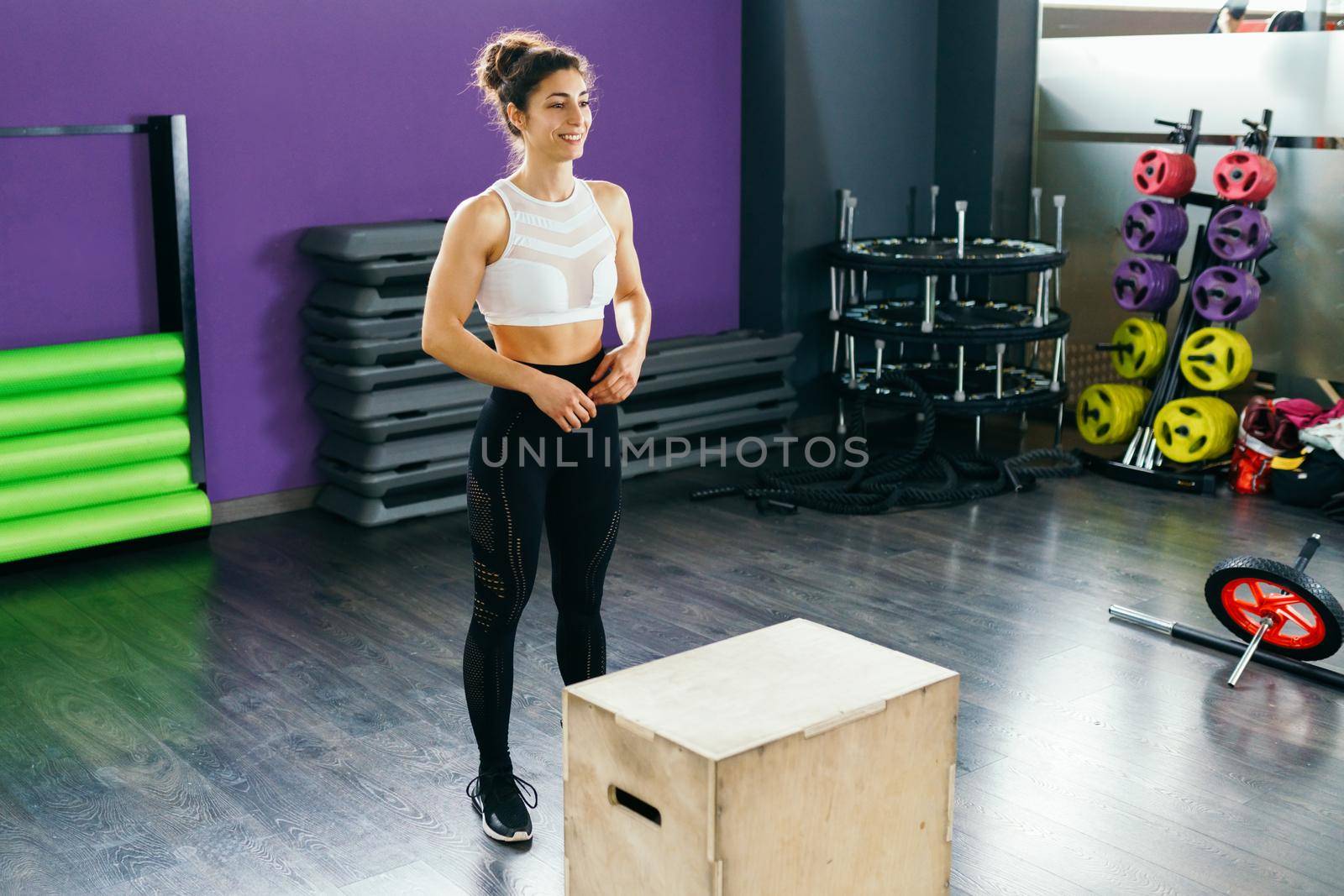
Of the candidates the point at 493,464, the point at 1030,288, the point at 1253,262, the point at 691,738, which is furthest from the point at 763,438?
the point at 691,738

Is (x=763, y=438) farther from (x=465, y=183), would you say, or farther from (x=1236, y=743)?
(x=1236, y=743)

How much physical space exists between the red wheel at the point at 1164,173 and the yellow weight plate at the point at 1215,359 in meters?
0.51

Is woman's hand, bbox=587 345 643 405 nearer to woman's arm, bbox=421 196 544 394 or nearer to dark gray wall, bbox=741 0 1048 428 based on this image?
woman's arm, bbox=421 196 544 394

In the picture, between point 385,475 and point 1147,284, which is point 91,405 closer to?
point 385,475

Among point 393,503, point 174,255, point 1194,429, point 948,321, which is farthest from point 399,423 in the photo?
point 1194,429

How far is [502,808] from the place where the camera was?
2.67 m

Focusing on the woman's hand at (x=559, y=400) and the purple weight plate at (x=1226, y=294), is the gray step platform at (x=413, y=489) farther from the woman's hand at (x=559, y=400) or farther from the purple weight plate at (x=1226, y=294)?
the woman's hand at (x=559, y=400)

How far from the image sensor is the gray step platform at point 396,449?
4.65 m

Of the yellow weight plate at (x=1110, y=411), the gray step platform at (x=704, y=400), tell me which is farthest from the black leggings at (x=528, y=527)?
the yellow weight plate at (x=1110, y=411)

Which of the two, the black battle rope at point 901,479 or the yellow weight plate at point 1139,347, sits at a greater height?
the yellow weight plate at point 1139,347

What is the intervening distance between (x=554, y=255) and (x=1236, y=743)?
1.79m

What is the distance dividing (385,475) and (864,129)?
256cm

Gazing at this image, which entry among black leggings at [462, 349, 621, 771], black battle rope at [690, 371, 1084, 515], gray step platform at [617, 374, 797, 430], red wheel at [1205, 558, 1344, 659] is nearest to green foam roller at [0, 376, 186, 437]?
gray step platform at [617, 374, 797, 430]

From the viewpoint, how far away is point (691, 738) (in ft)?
6.34
